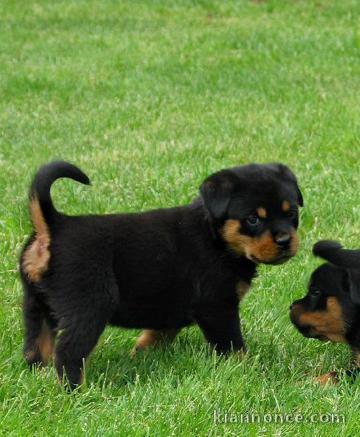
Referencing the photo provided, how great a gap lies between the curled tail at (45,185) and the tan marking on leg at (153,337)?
95 centimetres

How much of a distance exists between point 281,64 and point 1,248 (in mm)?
7346

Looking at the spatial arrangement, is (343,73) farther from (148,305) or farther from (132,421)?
(132,421)

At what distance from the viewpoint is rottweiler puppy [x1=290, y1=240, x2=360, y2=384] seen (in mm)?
4699

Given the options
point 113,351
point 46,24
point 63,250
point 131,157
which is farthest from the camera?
point 46,24

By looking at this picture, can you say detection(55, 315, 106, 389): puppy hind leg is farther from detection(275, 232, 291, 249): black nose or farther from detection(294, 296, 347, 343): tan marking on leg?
detection(294, 296, 347, 343): tan marking on leg

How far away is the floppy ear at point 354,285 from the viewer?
14.8ft

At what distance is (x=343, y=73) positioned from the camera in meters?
12.4

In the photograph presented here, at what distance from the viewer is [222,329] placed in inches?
189

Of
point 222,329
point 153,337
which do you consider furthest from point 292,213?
point 153,337

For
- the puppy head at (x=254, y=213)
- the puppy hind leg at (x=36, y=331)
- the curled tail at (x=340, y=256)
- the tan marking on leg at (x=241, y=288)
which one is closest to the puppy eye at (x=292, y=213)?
the puppy head at (x=254, y=213)

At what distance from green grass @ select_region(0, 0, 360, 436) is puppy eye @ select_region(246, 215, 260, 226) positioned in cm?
68

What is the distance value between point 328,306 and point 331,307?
0.7 inches

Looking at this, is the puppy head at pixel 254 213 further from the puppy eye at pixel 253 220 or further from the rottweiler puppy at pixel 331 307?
the rottweiler puppy at pixel 331 307

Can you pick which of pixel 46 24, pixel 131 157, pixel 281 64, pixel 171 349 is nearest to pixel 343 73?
pixel 281 64
